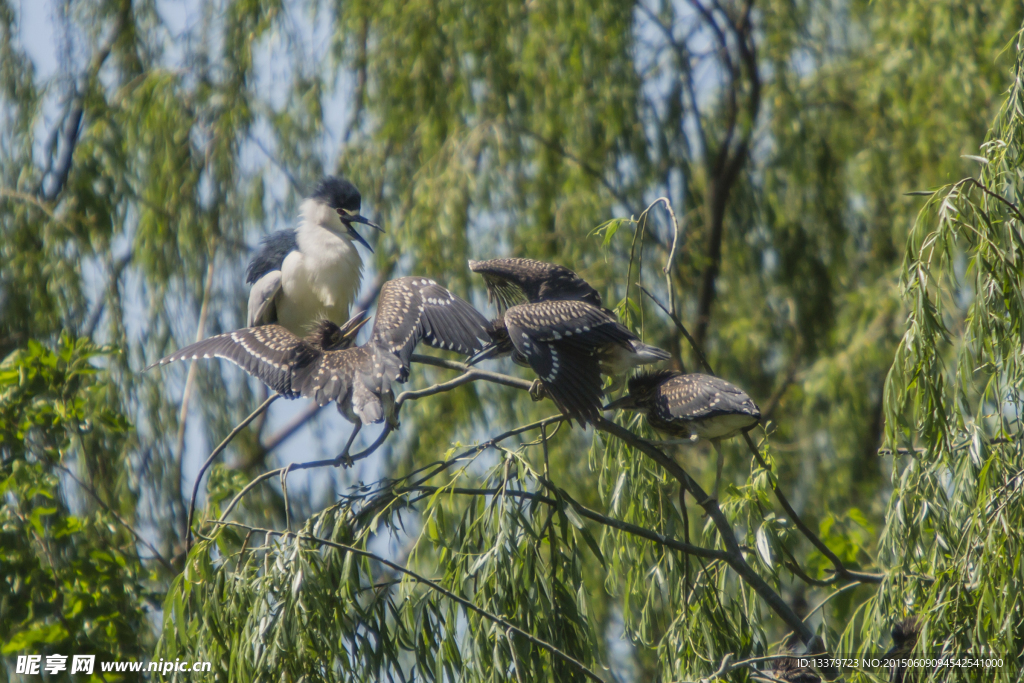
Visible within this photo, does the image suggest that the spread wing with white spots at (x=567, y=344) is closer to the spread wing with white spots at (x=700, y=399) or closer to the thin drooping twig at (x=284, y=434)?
the spread wing with white spots at (x=700, y=399)

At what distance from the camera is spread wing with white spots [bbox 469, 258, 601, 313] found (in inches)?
148

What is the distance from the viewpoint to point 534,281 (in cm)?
386

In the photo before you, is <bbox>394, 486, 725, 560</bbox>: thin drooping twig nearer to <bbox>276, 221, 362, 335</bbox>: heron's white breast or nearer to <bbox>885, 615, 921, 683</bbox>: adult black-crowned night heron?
<bbox>885, 615, 921, 683</bbox>: adult black-crowned night heron

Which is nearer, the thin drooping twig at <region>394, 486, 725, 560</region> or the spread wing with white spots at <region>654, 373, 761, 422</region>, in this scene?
the thin drooping twig at <region>394, 486, 725, 560</region>

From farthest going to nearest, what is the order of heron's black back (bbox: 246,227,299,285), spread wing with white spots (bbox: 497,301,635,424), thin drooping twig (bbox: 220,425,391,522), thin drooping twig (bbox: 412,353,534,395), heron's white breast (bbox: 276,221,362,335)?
heron's black back (bbox: 246,227,299,285), heron's white breast (bbox: 276,221,362,335), spread wing with white spots (bbox: 497,301,635,424), thin drooping twig (bbox: 412,353,534,395), thin drooping twig (bbox: 220,425,391,522)

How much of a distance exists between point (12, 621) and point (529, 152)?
334 centimetres

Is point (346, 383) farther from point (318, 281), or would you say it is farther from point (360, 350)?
point (318, 281)

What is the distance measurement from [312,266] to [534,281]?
87cm

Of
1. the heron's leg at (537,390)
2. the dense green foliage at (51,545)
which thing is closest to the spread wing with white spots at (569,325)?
the heron's leg at (537,390)

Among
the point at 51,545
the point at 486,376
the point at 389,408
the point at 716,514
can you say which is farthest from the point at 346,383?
the point at 51,545

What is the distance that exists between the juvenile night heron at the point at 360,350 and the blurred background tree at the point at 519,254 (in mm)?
280

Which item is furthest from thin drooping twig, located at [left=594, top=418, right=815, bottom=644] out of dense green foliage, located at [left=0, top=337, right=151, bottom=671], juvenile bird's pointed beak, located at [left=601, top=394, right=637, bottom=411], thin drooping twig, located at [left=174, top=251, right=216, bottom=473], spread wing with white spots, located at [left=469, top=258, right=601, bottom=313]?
thin drooping twig, located at [left=174, top=251, right=216, bottom=473]

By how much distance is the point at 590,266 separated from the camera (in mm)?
5039

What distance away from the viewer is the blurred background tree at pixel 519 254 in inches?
106
